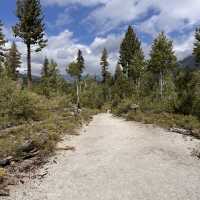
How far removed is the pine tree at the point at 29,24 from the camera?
37031mm

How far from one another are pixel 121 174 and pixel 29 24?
32.2 m

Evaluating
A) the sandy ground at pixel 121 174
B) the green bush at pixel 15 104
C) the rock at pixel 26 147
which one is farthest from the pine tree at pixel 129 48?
the rock at pixel 26 147

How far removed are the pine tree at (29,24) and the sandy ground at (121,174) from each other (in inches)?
1005

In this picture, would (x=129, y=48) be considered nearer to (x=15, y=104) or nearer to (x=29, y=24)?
(x=29, y=24)

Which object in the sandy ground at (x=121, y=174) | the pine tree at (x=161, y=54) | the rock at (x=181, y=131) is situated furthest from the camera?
the pine tree at (x=161, y=54)

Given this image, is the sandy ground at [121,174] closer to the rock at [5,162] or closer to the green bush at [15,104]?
the rock at [5,162]

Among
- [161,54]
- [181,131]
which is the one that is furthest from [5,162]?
[161,54]

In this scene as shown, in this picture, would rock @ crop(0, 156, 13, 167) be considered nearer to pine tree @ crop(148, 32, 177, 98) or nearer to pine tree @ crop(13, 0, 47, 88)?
pine tree @ crop(13, 0, 47, 88)

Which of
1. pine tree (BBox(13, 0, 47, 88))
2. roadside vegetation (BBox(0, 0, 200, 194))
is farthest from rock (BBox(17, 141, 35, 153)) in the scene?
pine tree (BBox(13, 0, 47, 88))

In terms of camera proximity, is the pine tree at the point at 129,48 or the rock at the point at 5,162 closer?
the rock at the point at 5,162

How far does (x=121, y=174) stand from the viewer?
378 inches

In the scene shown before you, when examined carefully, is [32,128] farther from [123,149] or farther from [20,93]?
[123,149]

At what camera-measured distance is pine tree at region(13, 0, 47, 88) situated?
37.0 meters

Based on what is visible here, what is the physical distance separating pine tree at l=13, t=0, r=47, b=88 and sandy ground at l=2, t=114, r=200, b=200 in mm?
25535
